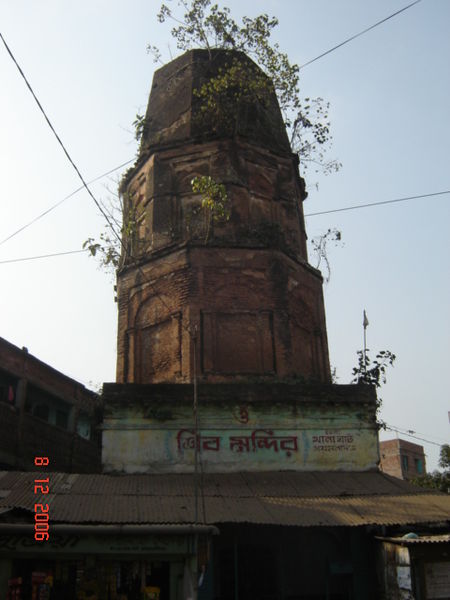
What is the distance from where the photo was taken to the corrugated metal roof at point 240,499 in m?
9.46

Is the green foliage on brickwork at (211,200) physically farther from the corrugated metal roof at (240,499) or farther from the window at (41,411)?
the window at (41,411)

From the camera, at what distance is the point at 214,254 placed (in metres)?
14.5

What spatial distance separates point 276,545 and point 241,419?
102 inches

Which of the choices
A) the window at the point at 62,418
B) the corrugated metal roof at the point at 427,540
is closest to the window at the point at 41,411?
the window at the point at 62,418

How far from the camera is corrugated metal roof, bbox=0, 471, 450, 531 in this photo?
9461 millimetres

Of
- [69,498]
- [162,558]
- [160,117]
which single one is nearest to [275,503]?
[162,558]

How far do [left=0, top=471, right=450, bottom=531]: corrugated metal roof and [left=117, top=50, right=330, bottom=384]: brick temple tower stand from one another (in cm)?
265

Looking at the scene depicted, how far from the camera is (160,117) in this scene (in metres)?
17.1

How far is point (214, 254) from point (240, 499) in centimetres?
619

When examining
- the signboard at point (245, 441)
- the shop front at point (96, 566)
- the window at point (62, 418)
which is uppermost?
the window at point (62, 418)

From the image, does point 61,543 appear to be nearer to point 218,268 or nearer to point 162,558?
point 162,558

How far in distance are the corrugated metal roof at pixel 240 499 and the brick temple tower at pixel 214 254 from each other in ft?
8.68

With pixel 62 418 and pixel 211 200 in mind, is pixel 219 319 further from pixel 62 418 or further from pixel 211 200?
pixel 62 418
